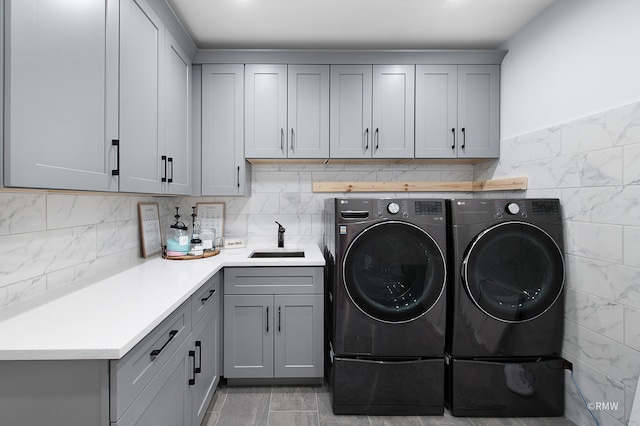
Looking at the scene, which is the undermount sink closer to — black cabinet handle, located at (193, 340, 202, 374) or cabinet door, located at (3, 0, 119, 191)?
black cabinet handle, located at (193, 340, 202, 374)

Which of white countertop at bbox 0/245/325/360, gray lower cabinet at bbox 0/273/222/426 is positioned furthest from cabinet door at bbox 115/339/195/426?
white countertop at bbox 0/245/325/360

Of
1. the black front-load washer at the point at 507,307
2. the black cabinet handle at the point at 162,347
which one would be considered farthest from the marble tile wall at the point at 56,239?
the black front-load washer at the point at 507,307

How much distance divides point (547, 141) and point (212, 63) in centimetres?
250

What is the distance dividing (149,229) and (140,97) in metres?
1.05

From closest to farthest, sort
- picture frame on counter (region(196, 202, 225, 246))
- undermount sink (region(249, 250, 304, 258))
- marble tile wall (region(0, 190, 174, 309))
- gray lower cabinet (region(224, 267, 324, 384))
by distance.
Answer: marble tile wall (region(0, 190, 174, 309)) < gray lower cabinet (region(224, 267, 324, 384)) < undermount sink (region(249, 250, 304, 258)) < picture frame on counter (region(196, 202, 225, 246))

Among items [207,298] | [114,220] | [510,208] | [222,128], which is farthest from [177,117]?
[510,208]

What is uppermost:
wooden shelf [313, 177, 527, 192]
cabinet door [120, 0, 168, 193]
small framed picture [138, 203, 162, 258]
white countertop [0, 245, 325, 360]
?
cabinet door [120, 0, 168, 193]

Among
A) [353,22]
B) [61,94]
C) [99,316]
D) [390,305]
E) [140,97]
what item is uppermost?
[353,22]

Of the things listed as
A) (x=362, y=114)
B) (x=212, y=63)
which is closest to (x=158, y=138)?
(x=212, y=63)

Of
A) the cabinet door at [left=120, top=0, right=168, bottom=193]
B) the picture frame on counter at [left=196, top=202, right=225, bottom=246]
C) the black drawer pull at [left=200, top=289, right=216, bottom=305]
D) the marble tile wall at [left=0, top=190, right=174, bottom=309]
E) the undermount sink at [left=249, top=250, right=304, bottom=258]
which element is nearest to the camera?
the marble tile wall at [left=0, top=190, right=174, bottom=309]

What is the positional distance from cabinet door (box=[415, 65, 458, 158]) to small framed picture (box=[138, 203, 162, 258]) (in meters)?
2.15

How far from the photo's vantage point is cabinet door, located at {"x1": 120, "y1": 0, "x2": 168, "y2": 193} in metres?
1.38

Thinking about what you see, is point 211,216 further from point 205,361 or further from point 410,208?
point 410,208

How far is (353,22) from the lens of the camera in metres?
2.07
